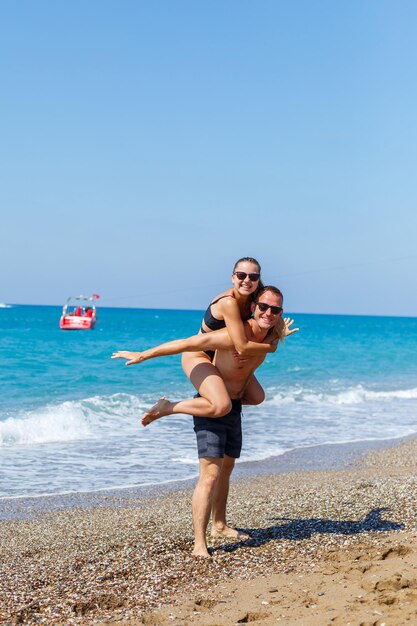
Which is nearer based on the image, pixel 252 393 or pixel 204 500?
pixel 204 500

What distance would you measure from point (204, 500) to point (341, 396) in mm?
19563

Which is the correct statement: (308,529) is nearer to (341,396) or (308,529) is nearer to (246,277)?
(246,277)

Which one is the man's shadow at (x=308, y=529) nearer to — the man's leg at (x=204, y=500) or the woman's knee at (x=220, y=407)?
the man's leg at (x=204, y=500)

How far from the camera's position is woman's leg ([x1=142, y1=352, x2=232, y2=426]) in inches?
253

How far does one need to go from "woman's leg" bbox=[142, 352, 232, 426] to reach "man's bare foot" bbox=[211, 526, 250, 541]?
3.86 feet

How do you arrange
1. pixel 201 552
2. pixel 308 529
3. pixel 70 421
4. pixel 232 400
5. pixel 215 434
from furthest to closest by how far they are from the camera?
1. pixel 70 421
2. pixel 308 529
3. pixel 232 400
4. pixel 215 434
5. pixel 201 552

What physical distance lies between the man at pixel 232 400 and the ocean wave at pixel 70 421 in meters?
9.22

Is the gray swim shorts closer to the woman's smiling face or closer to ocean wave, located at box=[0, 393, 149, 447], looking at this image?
the woman's smiling face

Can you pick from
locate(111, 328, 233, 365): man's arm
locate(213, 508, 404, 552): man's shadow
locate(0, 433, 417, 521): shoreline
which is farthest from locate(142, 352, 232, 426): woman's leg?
locate(0, 433, 417, 521): shoreline

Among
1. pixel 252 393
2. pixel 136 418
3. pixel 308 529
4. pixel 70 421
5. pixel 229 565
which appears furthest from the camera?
pixel 136 418

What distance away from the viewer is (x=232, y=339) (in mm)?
6352

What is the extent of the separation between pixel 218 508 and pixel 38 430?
9.89 metres

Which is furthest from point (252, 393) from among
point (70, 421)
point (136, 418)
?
point (136, 418)

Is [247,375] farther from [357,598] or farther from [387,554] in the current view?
[357,598]
